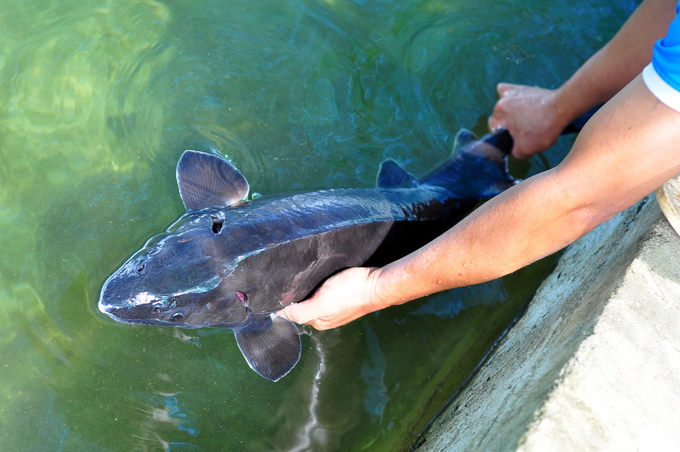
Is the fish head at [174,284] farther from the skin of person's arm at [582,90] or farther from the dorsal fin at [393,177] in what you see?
the skin of person's arm at [582,90]

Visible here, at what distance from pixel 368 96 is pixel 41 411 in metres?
3.28

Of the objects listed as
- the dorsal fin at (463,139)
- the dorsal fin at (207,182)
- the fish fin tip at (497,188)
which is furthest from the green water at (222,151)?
the fish fin tip at (497,188)

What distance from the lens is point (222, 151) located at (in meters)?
3.70

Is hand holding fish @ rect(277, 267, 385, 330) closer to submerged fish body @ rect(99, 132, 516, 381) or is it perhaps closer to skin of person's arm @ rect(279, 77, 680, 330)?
skin of person's arm @ rect(279, 77, 680, 330)

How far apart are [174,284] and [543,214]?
1.83 meters

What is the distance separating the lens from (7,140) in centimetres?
349

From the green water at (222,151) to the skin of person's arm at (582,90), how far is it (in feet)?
0.95

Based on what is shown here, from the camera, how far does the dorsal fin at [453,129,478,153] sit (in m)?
4.22

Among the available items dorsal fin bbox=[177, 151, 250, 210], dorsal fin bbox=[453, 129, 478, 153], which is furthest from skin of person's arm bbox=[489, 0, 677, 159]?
dorsal fin bbox=[177, 151, 250, 210]

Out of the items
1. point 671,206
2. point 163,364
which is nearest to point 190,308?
point 163,364

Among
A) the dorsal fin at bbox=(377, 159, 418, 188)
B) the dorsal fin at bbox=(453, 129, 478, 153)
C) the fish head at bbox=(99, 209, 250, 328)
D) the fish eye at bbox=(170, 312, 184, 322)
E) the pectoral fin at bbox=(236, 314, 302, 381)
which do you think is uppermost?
the fish head at bbox=(99, 209, 250, 328)

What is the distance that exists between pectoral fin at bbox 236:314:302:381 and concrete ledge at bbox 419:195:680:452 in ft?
3.21

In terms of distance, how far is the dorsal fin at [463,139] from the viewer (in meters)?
4.22

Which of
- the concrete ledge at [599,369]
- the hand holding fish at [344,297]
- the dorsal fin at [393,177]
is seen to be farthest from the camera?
the dorsal fin at [393,177]
